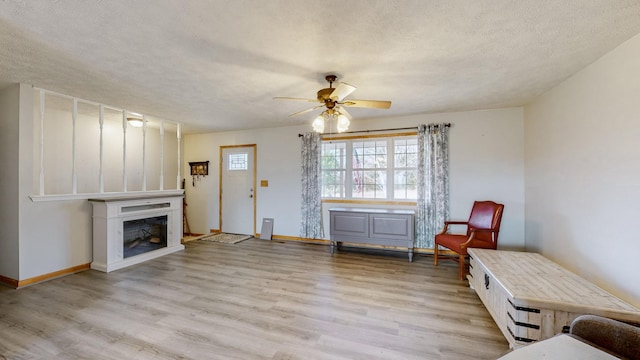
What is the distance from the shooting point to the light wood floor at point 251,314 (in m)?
1.96

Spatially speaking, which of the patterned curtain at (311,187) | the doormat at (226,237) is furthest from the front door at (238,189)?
the patterned curtain at (311,187)

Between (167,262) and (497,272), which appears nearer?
(497,272)

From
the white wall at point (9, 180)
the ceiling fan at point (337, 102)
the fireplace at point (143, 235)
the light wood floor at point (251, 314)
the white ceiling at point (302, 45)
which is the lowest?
the light wood floor at point (251, 314)

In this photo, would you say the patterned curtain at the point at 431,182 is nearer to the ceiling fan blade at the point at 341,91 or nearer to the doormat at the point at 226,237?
the ceiling fan blade at the point at 341,91

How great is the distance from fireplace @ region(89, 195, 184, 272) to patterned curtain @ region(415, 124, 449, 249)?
4.32 metres

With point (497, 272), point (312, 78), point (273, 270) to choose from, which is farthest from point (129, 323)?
point (497, 272)

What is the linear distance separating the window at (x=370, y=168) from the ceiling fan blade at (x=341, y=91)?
8.08 ft

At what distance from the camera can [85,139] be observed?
172 inches

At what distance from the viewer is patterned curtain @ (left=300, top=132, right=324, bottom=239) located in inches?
199

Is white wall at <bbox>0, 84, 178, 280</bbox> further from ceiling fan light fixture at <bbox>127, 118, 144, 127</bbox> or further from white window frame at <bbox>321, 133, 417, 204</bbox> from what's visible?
white window frame at <bbox>321, 133, 417, 204</bbox>

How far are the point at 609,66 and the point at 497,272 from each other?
6.86 ft

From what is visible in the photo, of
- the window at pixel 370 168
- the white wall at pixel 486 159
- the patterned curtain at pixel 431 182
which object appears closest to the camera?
the white wall at pixel 486 159

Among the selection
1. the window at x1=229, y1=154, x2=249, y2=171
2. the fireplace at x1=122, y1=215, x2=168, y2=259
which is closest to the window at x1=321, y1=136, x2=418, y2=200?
the window at x1=229, y1=154, x2=249, y2=171

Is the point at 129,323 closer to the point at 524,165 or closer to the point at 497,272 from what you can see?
the point at 497,272
